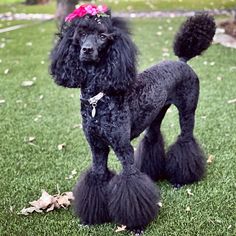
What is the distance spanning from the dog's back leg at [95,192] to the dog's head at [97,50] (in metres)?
0.61

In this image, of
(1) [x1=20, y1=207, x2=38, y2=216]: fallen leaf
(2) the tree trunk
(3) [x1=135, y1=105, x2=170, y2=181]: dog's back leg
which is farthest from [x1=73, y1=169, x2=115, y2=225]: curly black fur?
(2) the tree trunk

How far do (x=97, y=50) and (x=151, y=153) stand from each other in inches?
51.3

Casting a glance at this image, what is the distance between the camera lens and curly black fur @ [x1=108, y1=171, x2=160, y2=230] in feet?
9.07

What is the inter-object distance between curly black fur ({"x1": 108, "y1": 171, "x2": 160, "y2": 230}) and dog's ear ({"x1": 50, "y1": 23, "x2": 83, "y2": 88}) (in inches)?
28.0

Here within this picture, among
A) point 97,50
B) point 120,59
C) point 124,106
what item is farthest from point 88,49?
point 124,106

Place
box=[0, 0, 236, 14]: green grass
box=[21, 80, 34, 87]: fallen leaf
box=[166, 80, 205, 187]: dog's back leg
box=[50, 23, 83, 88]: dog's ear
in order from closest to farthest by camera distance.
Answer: box=[50, 23, 83, 88]: dog's ear, box=[166, 80, 205, 187]: dog's back leg, box=[21, 80, 34, 87]: fallen leaf, box=[0, 0, 236, 14]: green grass

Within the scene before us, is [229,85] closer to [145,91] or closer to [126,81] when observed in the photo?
[145,91]

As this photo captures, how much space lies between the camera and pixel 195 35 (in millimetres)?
3201

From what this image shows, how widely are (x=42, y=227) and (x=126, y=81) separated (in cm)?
122

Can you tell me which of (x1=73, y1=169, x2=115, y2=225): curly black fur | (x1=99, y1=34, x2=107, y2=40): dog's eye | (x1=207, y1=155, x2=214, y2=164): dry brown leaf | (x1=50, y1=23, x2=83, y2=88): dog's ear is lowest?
(x1=207, y1=155, x2=214, y2=164): dry brown leaf

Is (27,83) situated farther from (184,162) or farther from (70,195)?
(184,162)

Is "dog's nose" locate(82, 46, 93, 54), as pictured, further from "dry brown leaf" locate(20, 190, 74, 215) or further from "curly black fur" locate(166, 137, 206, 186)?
"curly black fur" locate(166, 137, 206, 186)

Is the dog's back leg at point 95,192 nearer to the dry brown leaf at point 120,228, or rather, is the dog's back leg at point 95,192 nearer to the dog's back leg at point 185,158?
the dry brown leaf at point 120,228

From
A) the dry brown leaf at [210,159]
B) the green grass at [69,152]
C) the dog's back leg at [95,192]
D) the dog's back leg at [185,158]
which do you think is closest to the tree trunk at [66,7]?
the green grass at [69,152]
